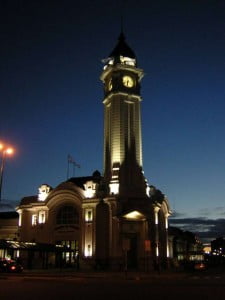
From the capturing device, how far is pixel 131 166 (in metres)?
67.2

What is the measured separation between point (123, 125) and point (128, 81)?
28.8ft

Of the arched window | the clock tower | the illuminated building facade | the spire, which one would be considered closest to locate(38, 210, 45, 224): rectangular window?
the illuminated building facade

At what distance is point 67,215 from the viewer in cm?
6694

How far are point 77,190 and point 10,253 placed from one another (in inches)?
580

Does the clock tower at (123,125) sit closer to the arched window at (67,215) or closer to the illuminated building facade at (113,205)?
the illuminated building facade at (113,205)

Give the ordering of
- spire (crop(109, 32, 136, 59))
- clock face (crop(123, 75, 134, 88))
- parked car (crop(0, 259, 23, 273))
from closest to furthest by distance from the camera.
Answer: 1. parked car (crop(0, 259, 23, 273))
2. clock face (crop(123, 75, 134, 88))
3. spire (crop(109, 32, 136, 59))

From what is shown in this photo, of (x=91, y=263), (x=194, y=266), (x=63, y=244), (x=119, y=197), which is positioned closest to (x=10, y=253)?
(x=63, y=244)

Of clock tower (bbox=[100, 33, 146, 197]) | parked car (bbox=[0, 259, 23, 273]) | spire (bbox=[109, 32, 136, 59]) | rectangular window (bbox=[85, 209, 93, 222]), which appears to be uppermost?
spire (bbox=[109, 32, 136, 59])

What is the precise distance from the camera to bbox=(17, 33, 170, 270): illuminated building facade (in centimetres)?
6162

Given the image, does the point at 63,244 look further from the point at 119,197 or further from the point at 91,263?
the point at 119,197

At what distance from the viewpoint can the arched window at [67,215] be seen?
66387mm

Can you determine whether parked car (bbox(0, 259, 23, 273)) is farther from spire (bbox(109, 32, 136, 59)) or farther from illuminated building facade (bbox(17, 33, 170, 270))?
spire (bbox(109, 32, 136, 59))

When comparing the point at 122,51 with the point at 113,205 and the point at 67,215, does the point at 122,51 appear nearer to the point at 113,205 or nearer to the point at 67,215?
the point at 113,205

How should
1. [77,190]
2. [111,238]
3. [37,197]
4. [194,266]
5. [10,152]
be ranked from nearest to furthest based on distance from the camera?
1. [10,152]
2. [194,266]
3. [111,238]
4. [77,190]
5. [37,197]
